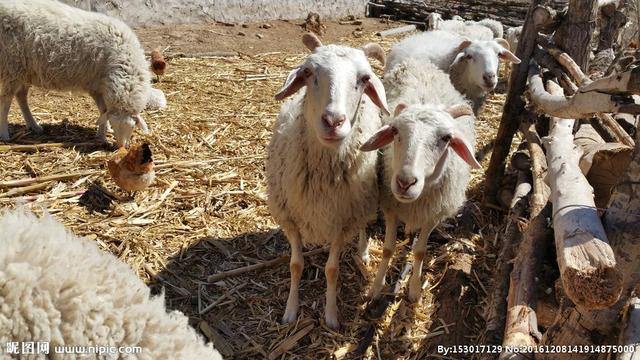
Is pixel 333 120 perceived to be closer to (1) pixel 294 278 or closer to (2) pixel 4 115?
(1) pixel 294 278

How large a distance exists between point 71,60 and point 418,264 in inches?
172

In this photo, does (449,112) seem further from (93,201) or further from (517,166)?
(93,201)

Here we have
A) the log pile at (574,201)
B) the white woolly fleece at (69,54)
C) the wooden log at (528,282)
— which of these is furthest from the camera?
the white woolly fleece at (69,54)

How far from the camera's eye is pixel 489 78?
530 centimetres

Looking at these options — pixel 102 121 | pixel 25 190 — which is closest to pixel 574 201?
pixel 25 190

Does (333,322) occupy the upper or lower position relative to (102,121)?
lower

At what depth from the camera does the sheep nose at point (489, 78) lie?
5.30 meters

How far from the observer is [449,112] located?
11.0ft

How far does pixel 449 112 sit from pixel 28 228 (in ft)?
8.35

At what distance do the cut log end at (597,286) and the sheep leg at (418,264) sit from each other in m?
2.00

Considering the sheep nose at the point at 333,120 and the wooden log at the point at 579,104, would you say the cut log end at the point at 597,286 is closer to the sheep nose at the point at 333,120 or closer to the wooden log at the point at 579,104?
the wooden log at the point at 579,104

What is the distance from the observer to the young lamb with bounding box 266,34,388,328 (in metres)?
3.07

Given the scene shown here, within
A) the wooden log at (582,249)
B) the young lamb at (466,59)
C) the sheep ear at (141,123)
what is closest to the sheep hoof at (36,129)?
the sheep ear at (141,123)

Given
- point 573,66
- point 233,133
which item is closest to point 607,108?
point 573,66
